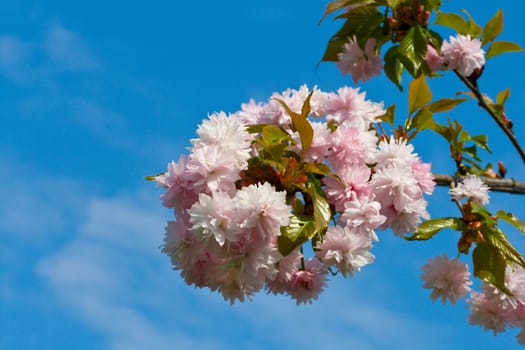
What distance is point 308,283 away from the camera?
214 cm

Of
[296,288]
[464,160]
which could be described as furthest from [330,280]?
[464,160]

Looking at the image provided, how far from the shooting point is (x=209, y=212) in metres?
1.73

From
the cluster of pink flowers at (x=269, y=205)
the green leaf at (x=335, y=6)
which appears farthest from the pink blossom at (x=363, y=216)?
the green leaf at (x=335, y=6)

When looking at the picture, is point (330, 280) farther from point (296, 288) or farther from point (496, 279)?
point (496, 279)

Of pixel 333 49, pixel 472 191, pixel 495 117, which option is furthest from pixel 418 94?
pixel 333 49

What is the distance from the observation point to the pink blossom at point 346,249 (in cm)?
187

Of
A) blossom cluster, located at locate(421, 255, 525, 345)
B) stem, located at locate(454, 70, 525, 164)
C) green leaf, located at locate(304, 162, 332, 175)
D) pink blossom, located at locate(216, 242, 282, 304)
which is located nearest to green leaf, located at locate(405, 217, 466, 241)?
blossom cluster, located at locate(421, 255, 525, 345)

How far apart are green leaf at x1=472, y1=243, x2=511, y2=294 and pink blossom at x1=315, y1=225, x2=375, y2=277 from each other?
508 millimetres

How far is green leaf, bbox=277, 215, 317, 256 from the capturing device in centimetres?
180

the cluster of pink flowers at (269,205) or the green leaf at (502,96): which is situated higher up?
the green leaf at (502,96)

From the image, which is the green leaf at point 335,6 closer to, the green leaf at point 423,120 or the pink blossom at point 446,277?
the green leaf at point 423,120

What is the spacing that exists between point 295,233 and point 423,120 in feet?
2.38

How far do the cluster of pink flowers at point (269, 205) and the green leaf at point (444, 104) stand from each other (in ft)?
1.66

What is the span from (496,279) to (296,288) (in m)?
0.61
